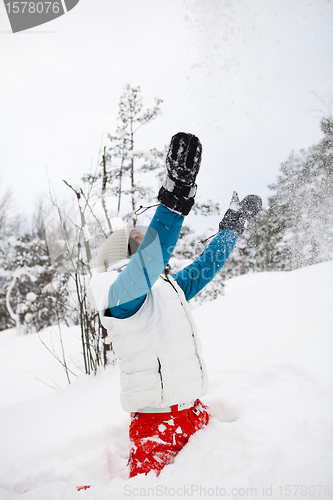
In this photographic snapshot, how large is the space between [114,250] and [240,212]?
0.76 meters

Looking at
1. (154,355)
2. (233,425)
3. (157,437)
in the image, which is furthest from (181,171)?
(233,425)

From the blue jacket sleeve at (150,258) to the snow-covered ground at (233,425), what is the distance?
2.26 ft

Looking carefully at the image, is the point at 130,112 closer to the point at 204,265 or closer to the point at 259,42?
the point at 259,42

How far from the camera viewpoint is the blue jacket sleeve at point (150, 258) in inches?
32.3

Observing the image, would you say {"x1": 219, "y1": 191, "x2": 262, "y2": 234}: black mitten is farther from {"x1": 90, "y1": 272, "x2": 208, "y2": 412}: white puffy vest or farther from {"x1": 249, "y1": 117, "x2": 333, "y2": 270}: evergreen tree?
{"x1": 249, "y1": 117, "x2": 333, "y2": 270}: evergreen tree

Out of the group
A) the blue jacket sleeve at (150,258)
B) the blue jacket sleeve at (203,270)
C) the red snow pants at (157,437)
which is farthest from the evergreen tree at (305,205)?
the red snow pants at (157,437)

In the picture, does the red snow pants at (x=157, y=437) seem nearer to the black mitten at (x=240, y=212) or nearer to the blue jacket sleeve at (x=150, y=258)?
the blue jacket sleeve at (x=150, y=258)

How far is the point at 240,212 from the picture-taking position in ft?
→ 5.22

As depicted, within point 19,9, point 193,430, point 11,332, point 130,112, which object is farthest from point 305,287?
point 11,332

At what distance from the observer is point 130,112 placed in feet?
17.0

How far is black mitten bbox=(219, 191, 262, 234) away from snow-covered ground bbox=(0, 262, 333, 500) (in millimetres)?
985

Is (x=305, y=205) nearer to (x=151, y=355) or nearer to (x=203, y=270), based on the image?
(x=203, y=270)

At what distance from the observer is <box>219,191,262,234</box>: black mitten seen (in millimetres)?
1587

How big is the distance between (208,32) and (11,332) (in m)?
15.3
